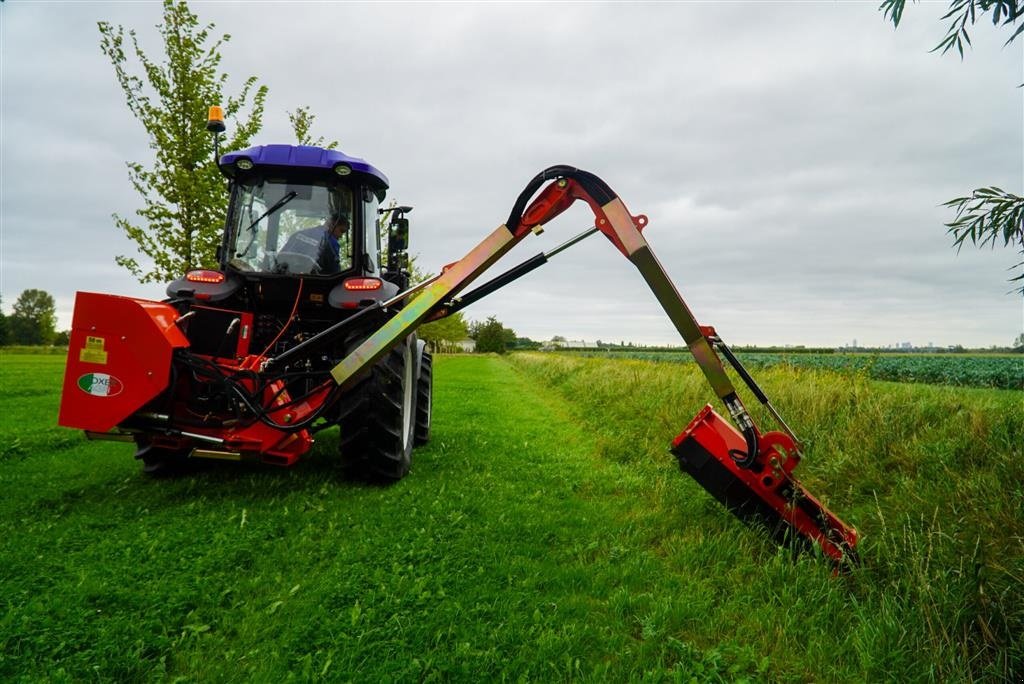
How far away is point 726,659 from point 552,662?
73cm

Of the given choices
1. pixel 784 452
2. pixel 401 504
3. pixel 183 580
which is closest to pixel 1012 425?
pixel 784 452

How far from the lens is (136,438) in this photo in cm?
400

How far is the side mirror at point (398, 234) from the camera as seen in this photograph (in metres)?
5.55

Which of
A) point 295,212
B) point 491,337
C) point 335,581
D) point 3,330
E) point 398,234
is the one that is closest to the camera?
point 335,581

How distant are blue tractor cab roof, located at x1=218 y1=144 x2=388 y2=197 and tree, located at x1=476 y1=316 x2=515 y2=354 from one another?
238 ft

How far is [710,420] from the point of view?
3.62 m

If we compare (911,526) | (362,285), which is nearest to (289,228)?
(362,285)

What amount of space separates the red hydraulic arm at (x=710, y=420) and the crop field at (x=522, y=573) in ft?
0.73

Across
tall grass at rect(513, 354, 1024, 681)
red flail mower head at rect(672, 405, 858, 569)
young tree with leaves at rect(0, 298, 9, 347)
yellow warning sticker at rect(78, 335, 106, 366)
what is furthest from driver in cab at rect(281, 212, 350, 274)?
young tree with leaves at rect(0, 298, 9, 347)

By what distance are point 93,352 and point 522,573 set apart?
3.17 metres

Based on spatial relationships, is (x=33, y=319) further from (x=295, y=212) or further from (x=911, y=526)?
(x=911, y=526)

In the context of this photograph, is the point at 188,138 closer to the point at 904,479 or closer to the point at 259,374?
the point at 259,374

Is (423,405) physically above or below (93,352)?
below

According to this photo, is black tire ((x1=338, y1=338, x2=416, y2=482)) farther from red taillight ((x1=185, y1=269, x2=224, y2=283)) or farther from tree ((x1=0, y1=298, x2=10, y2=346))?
tree ((x1=0, y1=298, x2=10, y2=346))
